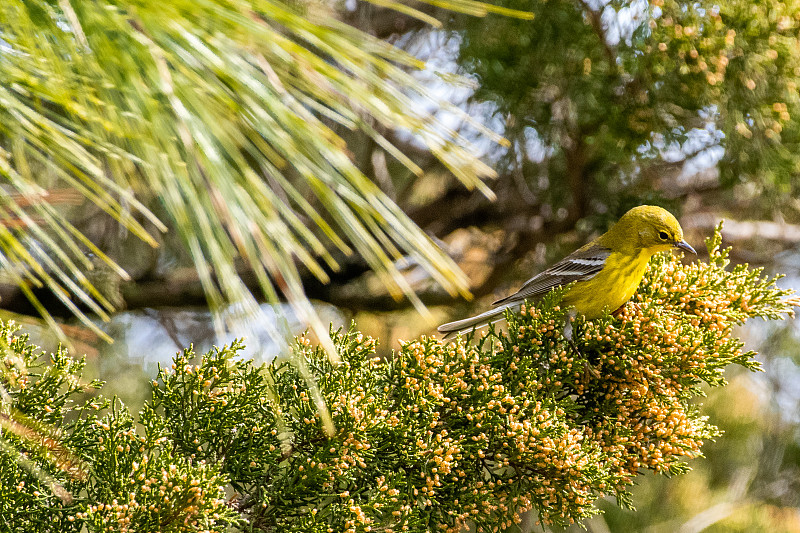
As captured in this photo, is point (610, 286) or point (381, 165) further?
point (381, 165)

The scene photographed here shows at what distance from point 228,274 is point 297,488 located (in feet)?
2.30

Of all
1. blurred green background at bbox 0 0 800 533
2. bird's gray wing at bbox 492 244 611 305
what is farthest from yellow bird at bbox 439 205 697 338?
blurred green background at bbox 0 0 800 533

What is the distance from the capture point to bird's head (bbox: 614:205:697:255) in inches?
88.8

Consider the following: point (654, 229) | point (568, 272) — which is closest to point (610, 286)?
point (568, 272)

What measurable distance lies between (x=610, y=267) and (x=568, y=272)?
155 mm

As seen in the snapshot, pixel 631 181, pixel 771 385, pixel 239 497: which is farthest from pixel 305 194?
pixel 771 385

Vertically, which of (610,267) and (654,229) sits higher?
(654,229)

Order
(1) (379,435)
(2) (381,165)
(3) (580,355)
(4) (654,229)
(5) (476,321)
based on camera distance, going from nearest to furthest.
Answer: (1) (379,435), (3) (580,355), (5) (476,321), (4) (654,229), (2) (381,165)

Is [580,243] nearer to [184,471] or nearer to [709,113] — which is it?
[709,113]

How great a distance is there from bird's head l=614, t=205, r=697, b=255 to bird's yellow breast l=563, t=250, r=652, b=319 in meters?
0.04

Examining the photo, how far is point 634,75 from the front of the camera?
111 inches

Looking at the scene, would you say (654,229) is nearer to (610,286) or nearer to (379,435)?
(610,286)

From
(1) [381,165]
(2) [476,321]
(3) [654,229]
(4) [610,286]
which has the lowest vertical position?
(1) [381,165]

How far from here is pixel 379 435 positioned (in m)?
1.40
